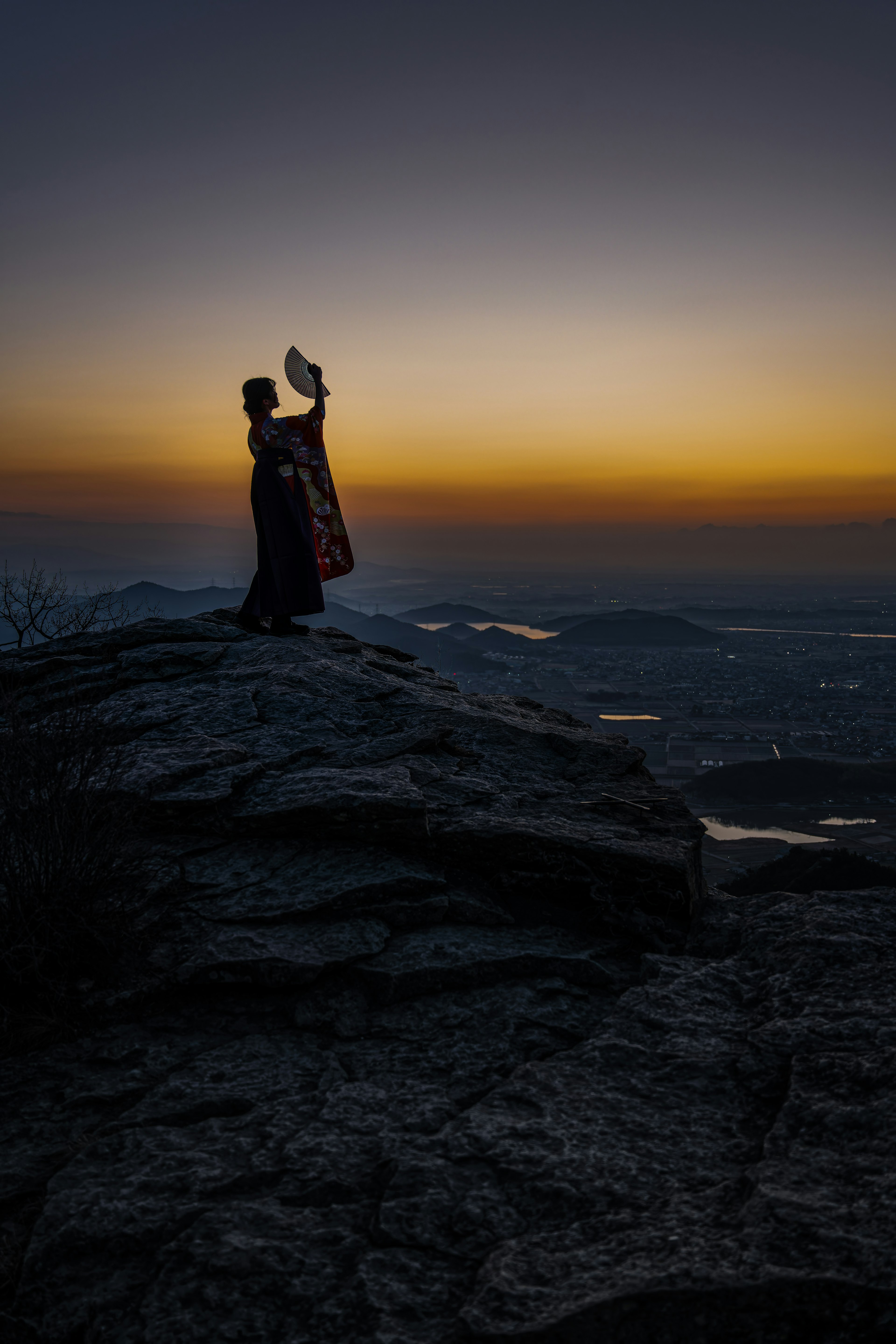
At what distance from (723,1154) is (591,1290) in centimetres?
77

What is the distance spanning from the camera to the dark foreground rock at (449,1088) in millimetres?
2123

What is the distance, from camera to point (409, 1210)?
2.41 m

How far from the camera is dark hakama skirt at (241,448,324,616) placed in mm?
8688

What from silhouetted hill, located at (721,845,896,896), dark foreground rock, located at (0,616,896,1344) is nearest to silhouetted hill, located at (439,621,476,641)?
silhouetted hill, located at (721,845,896,896)

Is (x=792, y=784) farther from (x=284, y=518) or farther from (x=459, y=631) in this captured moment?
(x=459, y=631)

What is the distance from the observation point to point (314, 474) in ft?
29.9

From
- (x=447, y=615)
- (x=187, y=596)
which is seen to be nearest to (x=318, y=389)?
(x=187, y=596)

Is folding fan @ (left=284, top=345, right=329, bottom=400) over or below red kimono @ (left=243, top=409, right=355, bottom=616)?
over

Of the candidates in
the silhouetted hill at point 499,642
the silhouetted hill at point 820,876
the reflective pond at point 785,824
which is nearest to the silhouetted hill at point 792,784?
the reflective pond at point 785,824

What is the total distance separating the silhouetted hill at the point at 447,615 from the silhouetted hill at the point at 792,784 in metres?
75.1

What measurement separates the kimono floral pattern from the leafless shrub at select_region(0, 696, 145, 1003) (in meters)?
5.12

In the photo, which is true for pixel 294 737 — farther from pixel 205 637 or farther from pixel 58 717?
pixel 205 637

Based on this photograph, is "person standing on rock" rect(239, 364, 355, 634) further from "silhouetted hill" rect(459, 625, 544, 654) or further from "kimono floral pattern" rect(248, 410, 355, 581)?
"silhouetted hill" rect(459, 625, 544, 654)

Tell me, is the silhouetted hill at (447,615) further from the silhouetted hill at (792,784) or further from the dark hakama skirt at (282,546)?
the dark hakama skirt at (282,546)
